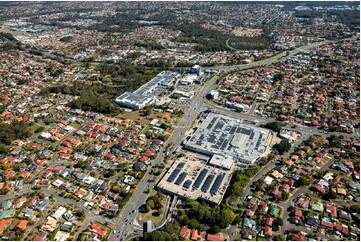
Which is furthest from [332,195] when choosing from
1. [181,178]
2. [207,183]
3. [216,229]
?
[181,178]

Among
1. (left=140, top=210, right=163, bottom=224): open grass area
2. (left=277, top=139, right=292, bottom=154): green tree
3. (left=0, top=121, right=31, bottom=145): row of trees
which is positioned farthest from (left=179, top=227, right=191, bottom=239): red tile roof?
(left=0, top=121, right=31, bottom=145): row of trees

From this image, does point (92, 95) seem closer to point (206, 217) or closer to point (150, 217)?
point (150, 217)

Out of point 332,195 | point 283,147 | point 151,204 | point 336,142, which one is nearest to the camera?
point 151,204

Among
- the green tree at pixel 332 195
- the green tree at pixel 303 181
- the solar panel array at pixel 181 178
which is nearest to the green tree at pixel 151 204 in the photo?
the solar panel array at pixel 181 178

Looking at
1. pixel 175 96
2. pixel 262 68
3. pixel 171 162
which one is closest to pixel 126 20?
pixel 262 68

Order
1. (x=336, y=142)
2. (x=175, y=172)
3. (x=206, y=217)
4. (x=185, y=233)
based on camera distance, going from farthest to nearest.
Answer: (x=336, y=142), (x=175, y=172), (x=206, y=217), (x=185, y=233)

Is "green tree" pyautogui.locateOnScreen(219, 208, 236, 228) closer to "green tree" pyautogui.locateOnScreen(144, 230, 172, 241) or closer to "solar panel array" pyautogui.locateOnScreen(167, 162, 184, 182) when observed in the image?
"green tree" pyautogui.locateOnScreen(144, 230, 172, 241)

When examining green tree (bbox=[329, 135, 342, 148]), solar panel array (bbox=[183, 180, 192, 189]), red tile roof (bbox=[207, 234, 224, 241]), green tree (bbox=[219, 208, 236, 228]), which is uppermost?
green tree (bbox=[219, 208, 236, 228])

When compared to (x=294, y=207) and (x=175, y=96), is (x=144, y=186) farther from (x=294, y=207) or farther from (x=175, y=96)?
(x=175, y=96)

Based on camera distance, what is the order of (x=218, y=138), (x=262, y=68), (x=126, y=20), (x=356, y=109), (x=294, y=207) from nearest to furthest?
(x=294, y=207)
(x=218, y=138)
(x=356, y=109)
(x=262, y=68)
(x=126, y=20)

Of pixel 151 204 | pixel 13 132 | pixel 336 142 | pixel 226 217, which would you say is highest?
pixel 13 132

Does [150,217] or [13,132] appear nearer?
[150,217]
